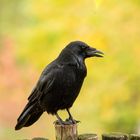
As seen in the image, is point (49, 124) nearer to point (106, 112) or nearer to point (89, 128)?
point (89, 128)

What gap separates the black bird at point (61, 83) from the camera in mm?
5145

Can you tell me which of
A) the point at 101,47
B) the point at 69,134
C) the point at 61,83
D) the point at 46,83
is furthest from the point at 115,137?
the point at 101,47

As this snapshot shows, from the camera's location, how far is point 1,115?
11117 mm

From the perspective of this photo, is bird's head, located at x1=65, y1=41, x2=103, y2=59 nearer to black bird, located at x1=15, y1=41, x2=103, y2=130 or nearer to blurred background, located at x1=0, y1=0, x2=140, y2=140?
black bird, located at x1=15, y1=41, x2=103, y2=130

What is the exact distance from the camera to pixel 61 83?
5.23m

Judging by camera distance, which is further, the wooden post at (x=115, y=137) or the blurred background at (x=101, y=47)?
the blurred background at (x=101, y=47)

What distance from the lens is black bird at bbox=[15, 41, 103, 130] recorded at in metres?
5.14

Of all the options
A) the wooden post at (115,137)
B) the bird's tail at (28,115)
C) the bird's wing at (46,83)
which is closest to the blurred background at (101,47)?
the bird's wing at (46,83)

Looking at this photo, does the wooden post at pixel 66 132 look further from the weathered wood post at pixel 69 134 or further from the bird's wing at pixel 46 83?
the bird's wing at pixel 46 83

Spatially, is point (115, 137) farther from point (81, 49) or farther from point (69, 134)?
point (81, 49)

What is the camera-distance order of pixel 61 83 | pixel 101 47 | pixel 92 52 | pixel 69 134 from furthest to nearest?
pixel 101 47
pixel 61 83
pixel 92 52
pixel 69 134

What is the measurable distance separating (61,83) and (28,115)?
355 millimetres

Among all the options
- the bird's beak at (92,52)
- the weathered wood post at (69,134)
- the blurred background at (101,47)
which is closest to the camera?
the weathered wood post at (69,134)

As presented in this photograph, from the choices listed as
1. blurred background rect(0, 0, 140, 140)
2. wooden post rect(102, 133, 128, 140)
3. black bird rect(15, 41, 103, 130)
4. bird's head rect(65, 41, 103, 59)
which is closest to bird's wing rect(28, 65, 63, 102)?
black bird rect(15, 41, 103, 130)
